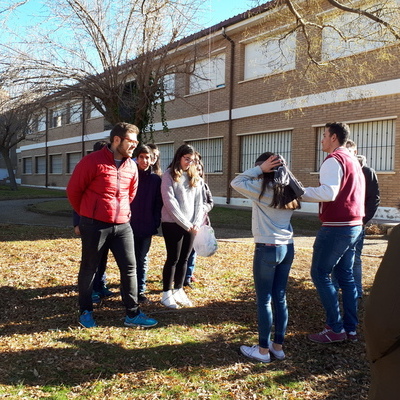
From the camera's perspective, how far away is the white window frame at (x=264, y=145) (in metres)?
16.0

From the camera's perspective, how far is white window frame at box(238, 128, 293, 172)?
16047 millimetres

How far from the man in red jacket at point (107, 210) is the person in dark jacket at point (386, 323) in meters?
2.82

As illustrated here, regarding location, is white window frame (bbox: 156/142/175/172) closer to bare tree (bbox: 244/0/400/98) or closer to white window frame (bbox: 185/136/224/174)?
white window frame (bbox: 185/136/224/174)

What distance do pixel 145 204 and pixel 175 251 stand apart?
600 millimetres

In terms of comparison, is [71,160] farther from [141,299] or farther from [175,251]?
[175,251]

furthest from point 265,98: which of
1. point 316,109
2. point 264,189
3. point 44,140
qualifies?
point 44,140

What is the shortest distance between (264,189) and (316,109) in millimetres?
12242

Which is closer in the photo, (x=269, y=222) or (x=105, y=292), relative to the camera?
(x=269, y=222)

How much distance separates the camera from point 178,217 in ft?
14.9

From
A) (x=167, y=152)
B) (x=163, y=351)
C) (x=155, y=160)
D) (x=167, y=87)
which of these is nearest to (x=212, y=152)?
(x=167, y=152)

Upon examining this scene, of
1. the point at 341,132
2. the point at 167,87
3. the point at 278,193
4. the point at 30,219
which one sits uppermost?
the point at 167,87

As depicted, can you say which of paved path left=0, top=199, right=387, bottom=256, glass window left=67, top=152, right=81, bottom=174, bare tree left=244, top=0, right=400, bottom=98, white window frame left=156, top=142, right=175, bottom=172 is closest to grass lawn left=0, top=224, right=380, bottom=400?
paved path left=0, top=199, right=387, bottom=256

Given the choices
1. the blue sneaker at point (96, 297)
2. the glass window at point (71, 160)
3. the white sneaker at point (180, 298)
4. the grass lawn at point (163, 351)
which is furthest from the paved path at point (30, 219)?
the glass window at point (71, 160)

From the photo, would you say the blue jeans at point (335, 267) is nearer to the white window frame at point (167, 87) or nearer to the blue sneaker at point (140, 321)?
the blue sneaker at point (140, 321)
